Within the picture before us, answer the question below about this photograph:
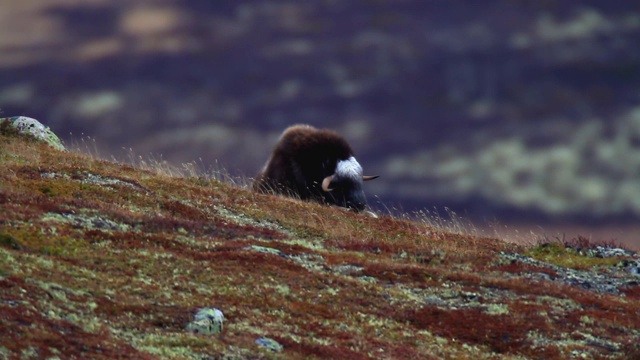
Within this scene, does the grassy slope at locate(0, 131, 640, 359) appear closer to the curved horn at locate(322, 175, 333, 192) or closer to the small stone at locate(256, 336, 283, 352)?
the small stone at locate(256, 336, 283, 352)

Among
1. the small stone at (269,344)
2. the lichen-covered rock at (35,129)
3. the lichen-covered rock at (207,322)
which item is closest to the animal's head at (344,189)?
the lichen-covered rock at (35,129)

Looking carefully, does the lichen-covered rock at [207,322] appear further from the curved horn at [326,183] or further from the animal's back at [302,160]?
the animal's back at [302,160]

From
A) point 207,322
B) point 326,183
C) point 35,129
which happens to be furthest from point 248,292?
point 35,129

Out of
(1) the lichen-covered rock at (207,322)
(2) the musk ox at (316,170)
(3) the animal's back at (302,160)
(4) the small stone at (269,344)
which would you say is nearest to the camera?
(4) the small stone at (269,344)

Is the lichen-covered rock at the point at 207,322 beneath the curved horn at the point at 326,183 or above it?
above

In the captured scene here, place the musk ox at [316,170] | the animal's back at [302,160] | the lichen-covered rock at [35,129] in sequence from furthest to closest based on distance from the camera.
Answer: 1. the lichen-covered rock at [35,129]
2. the animal's back at [302,160]
3. the musk ox at [316,170]

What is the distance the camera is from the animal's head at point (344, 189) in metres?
36.8

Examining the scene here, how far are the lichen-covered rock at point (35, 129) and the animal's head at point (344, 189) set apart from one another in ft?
38.1

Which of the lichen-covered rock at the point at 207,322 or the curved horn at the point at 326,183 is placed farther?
the curved horn at the point at 326,183

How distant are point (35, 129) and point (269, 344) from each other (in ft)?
93.1

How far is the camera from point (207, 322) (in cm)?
1535

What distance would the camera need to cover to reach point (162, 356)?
13875mm

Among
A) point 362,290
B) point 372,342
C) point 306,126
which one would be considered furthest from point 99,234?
point 306,126

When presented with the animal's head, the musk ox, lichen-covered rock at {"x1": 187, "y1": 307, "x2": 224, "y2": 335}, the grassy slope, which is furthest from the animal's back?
lichen-covered rock at {"x1": 187, "y1": 307, "x2": 224, "y2": 335}
